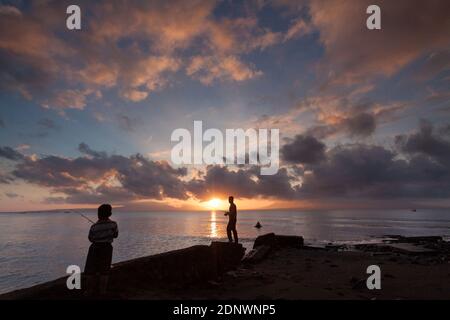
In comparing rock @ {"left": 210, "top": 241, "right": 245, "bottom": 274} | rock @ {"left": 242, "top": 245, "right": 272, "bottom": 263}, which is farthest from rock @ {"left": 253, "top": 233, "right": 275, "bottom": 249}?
rock @ {"left": 210, "top": 241, "right": 245, "bottom": 274}

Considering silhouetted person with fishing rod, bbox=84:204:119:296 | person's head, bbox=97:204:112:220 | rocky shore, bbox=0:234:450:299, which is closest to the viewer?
silhouetted person with fishing rod, bbox=84:204:119:296

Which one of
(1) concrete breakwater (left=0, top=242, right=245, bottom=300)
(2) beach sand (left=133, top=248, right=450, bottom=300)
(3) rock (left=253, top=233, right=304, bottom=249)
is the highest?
(1) concrete breakwater (left=0, top=242, right=245, bottom=300)

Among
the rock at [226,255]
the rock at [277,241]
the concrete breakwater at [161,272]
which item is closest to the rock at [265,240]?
the rock at [277,241]

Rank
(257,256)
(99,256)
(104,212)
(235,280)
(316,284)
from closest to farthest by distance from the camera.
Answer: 1. (99,256)
2. (104,212)
3. (316,284)
4. (235,280)
5. (257,256)

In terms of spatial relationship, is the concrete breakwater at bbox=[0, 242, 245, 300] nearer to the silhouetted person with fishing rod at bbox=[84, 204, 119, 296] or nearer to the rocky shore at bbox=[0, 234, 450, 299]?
the rocky shore at bbox=[0, 234, 450, 299]

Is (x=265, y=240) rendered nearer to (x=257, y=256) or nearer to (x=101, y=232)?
(x=257, y=256)

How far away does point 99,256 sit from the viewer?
729 cm

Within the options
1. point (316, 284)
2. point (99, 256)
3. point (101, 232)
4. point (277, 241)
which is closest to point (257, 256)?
point (316, 284)

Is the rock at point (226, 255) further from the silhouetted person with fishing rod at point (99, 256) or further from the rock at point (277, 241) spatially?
the rock at point (277, 241)

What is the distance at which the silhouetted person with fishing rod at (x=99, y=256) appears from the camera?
7207 mm

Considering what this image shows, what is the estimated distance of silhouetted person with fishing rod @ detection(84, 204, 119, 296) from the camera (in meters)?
7.21
